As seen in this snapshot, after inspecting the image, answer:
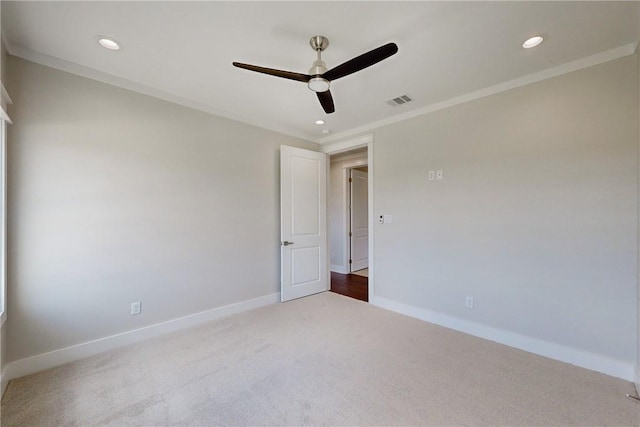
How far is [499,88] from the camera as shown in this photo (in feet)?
8.52

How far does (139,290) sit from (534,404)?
343 centimetres

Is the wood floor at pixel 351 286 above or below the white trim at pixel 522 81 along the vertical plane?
below

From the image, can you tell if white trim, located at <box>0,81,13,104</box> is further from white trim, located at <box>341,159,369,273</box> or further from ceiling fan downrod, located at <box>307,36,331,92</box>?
white trim, located at <box>341,159,369,273</box>

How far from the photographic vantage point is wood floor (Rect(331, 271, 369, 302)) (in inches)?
166

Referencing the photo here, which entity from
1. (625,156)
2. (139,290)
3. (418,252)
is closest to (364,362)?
(418,252)

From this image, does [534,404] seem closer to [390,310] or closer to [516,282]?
[516,282]

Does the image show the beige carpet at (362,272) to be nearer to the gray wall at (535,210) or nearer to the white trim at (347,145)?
the gray wall at (535,210)

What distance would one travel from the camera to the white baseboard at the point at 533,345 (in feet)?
6.75

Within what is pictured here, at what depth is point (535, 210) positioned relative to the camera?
242cm

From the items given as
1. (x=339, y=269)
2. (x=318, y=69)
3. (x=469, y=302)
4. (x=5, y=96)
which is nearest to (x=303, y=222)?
(x=339, y=269)

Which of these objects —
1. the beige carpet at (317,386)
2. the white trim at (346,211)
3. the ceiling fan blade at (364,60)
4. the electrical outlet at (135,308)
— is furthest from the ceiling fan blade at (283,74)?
the white trim at (346,211)

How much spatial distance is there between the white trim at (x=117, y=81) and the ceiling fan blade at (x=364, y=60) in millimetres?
1894

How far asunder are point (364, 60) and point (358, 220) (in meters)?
4.47

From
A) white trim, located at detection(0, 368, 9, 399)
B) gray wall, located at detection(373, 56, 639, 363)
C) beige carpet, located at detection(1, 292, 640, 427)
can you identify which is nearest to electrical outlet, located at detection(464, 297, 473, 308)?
gray wall, located at detection(373, 56, 639, 363)
